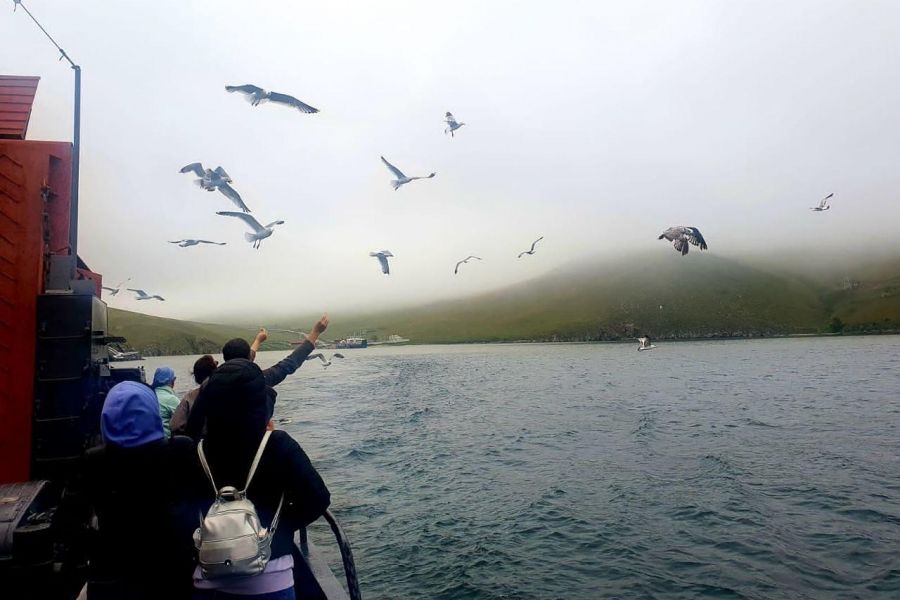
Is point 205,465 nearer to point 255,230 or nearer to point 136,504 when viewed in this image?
point 136,504

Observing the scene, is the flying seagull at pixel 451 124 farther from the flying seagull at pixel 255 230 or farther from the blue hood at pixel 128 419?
the blue hood at pixel 128 419

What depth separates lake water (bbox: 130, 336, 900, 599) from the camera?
10.1 m

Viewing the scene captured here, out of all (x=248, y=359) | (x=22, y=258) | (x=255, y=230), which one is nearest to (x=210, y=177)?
(x=255, y=230)


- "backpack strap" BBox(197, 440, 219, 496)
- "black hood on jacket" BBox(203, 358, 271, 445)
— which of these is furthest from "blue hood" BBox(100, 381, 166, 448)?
"black hood on jacket" BBox(203, 358, 271, 445)

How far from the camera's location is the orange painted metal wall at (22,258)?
7211mm

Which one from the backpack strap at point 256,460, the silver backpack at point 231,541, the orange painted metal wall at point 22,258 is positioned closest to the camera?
the silver backpack at point 231,541

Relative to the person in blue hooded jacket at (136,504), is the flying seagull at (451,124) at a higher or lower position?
higher

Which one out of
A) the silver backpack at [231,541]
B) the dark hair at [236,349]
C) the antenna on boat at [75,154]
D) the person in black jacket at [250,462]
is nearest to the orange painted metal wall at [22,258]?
the antenna on boat at [75,154]

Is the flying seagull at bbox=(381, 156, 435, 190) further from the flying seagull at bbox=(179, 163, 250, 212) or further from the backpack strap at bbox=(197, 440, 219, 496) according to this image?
the backpack strap at bbox=(197, 440, 219, 496)

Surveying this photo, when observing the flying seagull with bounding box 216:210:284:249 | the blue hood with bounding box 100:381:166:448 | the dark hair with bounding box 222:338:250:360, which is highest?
the flying seagull with bounding box 216:210:284:249

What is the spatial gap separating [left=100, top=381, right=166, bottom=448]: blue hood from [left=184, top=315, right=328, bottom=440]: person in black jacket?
335 mm

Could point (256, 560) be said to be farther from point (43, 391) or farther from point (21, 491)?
point (43, 391)

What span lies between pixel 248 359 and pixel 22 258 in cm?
464

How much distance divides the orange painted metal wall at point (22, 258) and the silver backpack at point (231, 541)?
206 inches
